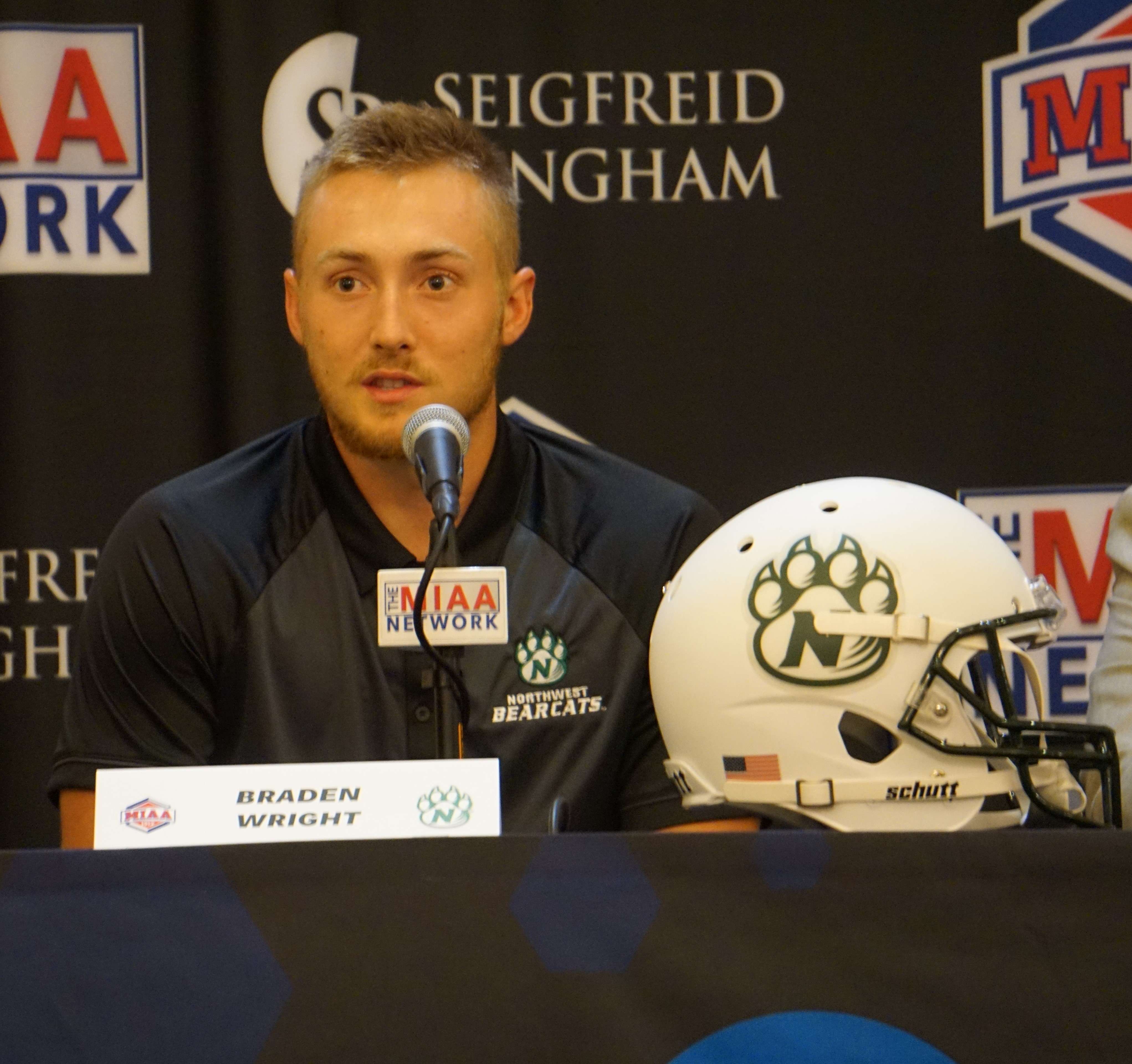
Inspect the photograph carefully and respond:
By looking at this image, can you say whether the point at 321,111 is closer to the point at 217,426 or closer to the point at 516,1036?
the point at 217,426

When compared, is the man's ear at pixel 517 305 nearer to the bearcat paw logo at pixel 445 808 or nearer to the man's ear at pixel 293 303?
the man's ear at pixel 293 303

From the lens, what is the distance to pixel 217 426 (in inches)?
97.9

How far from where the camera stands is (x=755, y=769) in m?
1.31

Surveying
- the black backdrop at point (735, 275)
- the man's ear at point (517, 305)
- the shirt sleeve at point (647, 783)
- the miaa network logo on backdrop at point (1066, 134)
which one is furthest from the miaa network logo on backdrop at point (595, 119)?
the shirt sleeve at point (647, 783)

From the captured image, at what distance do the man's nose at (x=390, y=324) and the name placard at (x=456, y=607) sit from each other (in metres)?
0.57

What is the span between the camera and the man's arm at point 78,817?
5.33 ft

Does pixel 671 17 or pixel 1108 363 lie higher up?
pixel 671 17

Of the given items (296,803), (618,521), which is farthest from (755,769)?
(618,521)

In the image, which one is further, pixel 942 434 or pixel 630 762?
pixel 942 434

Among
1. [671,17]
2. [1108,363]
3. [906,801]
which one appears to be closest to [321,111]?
[671,17]

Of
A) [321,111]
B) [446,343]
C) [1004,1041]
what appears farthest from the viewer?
[321,111]

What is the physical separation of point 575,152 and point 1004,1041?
1840mm

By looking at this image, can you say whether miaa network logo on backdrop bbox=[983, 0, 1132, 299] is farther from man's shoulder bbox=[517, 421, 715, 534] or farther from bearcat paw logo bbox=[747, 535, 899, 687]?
bearcat paw logo bbox=[747, 535, 899, 687]

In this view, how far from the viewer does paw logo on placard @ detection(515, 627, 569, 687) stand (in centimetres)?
175
